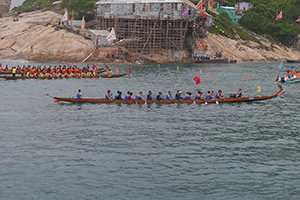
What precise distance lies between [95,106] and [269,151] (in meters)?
21.0

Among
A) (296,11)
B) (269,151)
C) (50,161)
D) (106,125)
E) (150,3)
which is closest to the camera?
(50,161)

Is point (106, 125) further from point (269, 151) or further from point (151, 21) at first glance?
point (151, 21)

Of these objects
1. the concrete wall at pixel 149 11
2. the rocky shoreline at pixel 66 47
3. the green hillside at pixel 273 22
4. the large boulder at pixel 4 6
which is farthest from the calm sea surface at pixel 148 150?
the large boulder at pixel 4 6

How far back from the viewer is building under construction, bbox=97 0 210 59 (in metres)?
90.2

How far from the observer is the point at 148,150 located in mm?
24156

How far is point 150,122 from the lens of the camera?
105ft

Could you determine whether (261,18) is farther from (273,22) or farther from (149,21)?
(149,21)

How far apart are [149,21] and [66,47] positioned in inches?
939

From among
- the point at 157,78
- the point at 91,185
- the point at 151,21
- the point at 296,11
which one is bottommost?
the point at 91,185

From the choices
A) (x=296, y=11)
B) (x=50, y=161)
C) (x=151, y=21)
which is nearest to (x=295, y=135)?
(x=50, y=161)

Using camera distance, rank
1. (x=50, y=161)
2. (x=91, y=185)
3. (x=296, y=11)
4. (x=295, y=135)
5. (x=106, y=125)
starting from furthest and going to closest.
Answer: (x=296, y=11), (x=106, y=125), (x=295, y=135), (x=50, y=161), (x=91, y=185)

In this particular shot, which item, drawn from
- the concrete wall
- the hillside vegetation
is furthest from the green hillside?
the concrete wall

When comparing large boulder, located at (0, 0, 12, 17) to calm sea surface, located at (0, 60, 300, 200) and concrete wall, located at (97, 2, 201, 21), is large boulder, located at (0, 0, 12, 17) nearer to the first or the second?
concrete wall, located at (97, 2, 201, 21)

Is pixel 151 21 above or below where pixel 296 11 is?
below
